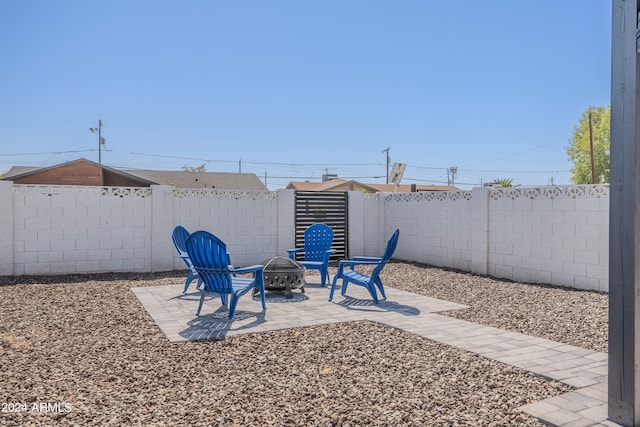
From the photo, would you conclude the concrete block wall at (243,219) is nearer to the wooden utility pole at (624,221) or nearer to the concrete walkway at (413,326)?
the concrete walkway at (413,326)

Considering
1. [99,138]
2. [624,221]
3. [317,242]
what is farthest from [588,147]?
[99,138]

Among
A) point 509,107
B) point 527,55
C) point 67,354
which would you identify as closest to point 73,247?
point 67,354

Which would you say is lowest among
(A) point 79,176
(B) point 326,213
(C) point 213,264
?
(C) point 213,264

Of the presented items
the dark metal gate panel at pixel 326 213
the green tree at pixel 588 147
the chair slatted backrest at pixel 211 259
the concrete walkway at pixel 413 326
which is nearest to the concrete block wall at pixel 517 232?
the dark metal gate panel at pixel 326 213

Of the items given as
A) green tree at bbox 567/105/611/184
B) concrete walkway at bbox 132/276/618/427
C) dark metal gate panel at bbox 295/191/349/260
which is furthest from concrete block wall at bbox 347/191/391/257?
green tree at bbox 567/105/611/184

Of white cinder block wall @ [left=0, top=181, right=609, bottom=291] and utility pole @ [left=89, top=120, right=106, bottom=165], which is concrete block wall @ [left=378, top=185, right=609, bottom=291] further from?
utility pole @ [left=89, top=120, right=106, bottom=165]

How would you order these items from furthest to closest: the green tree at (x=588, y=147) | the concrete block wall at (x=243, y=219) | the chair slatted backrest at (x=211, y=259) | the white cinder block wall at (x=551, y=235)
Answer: the green tree at (x=588, y=147) < the concrete block wall at (x=243, y=219) < the white cinder block wall at (x=551, y=235) < the chair slatted backrest at (x=211, y=259)

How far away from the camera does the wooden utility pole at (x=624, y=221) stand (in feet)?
7.00

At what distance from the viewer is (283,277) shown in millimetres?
6074

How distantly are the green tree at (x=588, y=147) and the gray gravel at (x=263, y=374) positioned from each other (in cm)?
2797

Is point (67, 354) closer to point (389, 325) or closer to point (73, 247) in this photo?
point (389, 325)

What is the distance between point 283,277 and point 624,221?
176 inches

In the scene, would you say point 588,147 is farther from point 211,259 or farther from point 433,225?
point 211,259

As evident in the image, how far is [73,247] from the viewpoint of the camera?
795 cm
